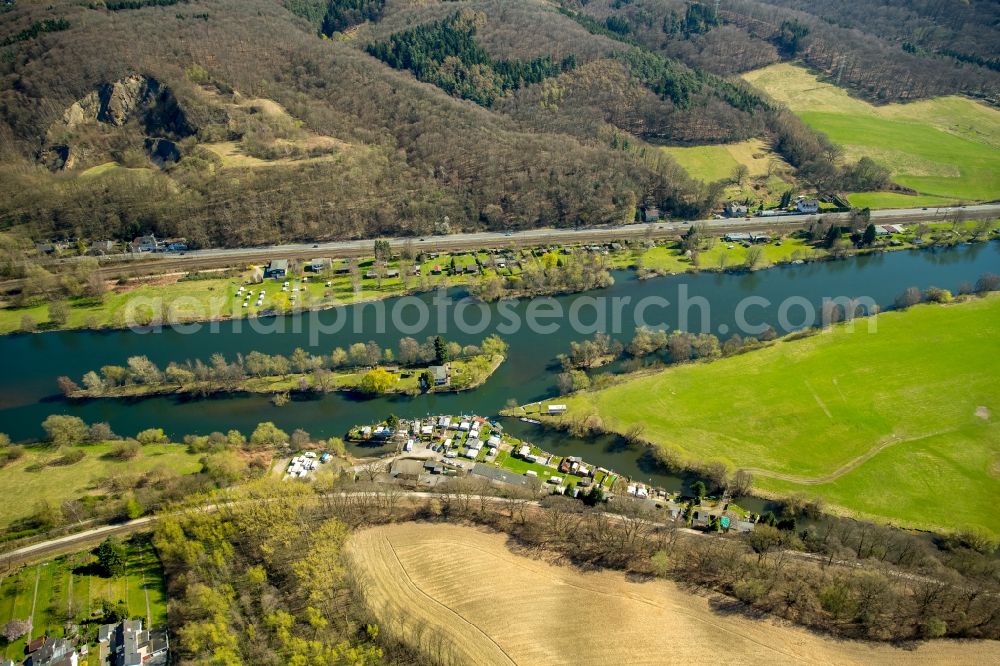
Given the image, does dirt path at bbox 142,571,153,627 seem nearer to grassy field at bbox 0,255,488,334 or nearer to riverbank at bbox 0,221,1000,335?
riverbank at bbox 0,221,1000,335

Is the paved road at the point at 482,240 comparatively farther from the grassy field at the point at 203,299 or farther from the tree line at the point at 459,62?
the tree line at the point at 459,62

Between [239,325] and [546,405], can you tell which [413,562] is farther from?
[239,325]

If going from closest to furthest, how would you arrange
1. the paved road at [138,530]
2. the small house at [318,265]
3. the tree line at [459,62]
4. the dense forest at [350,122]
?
the paved road at [138,530] → the small house at [318,265] → the dense forest at [350,122] → the tree line at [459,62]

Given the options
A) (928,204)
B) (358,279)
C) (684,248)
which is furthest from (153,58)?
(928,204)

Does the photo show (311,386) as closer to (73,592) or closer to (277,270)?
(73,592)

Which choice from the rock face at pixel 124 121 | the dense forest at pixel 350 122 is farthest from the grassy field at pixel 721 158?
the rock face at pixel 124 121


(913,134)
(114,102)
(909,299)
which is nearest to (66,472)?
(114,102)
